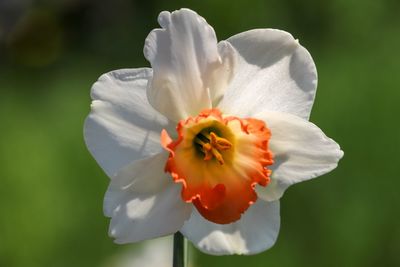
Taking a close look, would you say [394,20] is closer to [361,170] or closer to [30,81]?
[361,170]

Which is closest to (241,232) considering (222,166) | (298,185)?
(222,166)

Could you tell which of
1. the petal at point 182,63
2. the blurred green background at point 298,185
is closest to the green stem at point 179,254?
the petal at point 182,63

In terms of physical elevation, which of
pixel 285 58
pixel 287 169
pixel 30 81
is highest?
pixel 285 58

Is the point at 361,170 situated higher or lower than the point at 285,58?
lower

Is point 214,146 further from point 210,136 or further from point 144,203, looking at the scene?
A: point 144,203

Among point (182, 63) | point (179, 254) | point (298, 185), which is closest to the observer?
point (179, 254)

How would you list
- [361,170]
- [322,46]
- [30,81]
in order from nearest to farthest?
[361,170] < [322,46] < [30,81]

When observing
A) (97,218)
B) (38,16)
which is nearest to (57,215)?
(97,218)

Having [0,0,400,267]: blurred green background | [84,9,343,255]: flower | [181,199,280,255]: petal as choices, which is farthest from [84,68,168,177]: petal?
[0,0,400,267]: blurred green background
